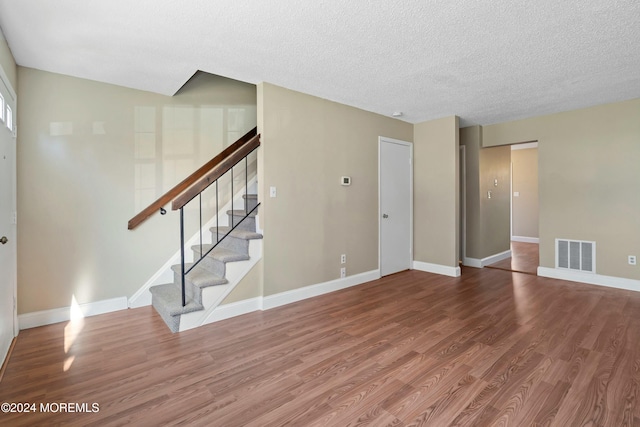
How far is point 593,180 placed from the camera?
4180mm

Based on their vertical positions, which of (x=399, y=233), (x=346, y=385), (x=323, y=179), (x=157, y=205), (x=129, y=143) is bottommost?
(x=346, y=385)

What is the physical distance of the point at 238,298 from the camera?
309cm

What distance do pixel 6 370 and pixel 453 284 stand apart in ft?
Result: 14.7

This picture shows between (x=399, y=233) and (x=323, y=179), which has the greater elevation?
(x=323, y=179)

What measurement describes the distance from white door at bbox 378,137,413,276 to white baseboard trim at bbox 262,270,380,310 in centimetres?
39

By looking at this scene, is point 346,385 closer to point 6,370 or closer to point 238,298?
point 238,298

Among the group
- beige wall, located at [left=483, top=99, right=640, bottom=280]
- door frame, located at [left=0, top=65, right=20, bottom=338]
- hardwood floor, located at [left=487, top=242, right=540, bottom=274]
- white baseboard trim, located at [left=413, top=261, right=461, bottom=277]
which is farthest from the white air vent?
door frame, located at [left=0, top=65, right=20, bottom=338]

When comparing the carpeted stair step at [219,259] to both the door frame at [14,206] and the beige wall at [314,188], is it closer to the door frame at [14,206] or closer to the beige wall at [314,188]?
the beige wall at [314,188]

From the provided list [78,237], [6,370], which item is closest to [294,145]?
[78,237]

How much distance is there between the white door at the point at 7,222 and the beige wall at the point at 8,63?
0.11 metres

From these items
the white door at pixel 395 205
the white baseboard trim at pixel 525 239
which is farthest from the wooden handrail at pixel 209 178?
the white baseboard trim at pixel 525 239

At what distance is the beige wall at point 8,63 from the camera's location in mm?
2256

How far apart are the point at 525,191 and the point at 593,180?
435 cm

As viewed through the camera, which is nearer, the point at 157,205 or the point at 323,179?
the point at 157,205
